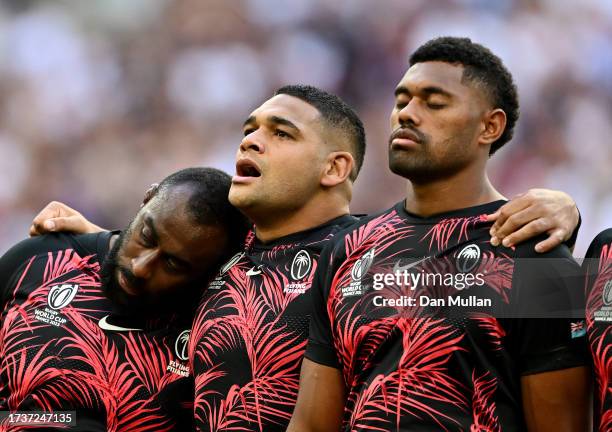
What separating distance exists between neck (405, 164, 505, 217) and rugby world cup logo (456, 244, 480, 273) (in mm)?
259

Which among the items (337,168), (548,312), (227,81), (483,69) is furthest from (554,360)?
(227,81)

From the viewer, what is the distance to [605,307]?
2953mm

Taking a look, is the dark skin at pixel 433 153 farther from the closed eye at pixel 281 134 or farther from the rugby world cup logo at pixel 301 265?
the closed eye at pixel 281 134

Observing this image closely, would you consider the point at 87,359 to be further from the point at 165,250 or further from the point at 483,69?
the point at 483,69

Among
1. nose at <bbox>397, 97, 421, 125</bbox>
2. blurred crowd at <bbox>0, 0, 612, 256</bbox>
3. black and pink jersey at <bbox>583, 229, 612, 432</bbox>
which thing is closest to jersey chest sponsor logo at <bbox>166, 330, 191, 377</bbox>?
nose at <bbox>397, 97, 421, 125</bbox>

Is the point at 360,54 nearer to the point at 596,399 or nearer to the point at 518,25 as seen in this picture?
the point at 518,25

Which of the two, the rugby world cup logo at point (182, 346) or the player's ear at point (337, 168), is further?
the player's ear at point (337, 168)


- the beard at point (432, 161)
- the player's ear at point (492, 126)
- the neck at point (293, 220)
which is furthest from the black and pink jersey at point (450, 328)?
the neck at point (293, 220)

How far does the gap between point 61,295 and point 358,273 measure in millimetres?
1474

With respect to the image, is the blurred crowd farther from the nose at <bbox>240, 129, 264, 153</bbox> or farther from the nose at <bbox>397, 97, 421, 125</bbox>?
the nose at <bbox>397, 97, 421, 125</bbox>

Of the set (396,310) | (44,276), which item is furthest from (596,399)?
(44,276)

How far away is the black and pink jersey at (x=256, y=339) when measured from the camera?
3.48 meters

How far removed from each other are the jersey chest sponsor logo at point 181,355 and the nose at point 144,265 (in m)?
0.30

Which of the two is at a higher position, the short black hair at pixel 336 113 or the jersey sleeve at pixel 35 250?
the short black hair at pixel 336 113
